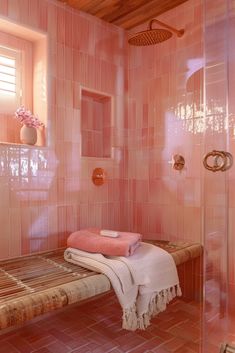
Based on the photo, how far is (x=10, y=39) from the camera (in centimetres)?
219

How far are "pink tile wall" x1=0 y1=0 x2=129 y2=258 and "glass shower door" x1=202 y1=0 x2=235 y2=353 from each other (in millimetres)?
1103

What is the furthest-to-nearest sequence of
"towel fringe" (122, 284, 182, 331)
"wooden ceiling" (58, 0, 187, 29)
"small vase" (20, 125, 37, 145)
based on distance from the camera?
1. "wooden ceiling" (58, 0, 187, 29)
2. "small vase" (20, 125, 37, 145)
3. "towel fringe" (122, 284, 182, 331)

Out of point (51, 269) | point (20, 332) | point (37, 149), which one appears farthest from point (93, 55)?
point (20, 332)

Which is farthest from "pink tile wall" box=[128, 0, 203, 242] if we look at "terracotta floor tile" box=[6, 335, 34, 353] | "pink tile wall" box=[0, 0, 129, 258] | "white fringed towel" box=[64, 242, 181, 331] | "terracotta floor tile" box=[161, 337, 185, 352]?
"terracotta floor tile" box=[6, 335, 34, 353]

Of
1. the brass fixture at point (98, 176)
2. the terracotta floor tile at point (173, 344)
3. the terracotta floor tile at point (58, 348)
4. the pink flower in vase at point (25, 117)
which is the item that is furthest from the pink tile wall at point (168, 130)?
the terracotta floor tile at point (58, 348)

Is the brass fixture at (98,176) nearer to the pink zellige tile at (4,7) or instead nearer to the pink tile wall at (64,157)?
the pink tile wall at (64,157)

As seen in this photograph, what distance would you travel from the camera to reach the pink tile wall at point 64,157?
2051 millimetres

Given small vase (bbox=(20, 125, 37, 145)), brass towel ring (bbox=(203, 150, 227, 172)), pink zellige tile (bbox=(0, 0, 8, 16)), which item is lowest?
brass towel ring (bbox=(203, 150, 227, 172))

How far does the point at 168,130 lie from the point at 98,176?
0.67m

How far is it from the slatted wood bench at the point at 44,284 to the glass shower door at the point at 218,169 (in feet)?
1.28

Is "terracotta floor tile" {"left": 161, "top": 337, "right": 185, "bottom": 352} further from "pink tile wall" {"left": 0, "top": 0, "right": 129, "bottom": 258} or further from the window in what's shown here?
the window

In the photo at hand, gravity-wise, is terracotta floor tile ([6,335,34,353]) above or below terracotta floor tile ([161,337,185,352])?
below

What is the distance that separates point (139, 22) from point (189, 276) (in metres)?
2.12

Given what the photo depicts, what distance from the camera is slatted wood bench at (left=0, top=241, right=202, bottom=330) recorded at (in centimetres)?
128
